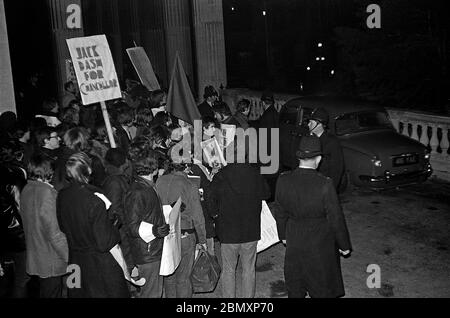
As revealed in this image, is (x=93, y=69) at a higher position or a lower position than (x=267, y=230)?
higher

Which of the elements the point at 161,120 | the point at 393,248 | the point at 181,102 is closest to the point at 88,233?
the point at 161,120

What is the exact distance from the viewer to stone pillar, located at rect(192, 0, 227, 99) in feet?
54.9

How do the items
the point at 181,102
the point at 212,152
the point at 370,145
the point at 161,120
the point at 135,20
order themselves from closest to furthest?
the point at 212,152 < the point at 161,120 < the point at 181,102 < the point at 370,145 < the point at 135,20

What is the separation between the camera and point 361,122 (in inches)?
395

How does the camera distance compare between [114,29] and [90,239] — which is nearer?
[90,239]

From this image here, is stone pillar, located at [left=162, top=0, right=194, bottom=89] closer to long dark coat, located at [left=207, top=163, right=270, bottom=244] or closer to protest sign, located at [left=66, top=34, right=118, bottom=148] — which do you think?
protest sign, located at [left=66, top=34, right=118, bottom=148]

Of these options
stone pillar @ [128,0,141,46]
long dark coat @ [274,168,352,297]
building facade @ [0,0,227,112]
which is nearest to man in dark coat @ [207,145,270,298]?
long dark coat @ [274,168,352,297]

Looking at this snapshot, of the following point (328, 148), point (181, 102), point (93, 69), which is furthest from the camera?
point (181, 102)

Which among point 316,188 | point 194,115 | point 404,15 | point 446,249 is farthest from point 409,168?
point 404,15

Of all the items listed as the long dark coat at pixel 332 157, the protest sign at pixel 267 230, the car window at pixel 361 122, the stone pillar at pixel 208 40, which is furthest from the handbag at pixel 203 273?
the stone pillar at pixel 208 40

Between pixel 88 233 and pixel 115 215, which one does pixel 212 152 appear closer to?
pixel 115 215

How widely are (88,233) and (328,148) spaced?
12.2ft

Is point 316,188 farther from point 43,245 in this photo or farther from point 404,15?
point 404,15

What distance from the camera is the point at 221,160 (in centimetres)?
614
